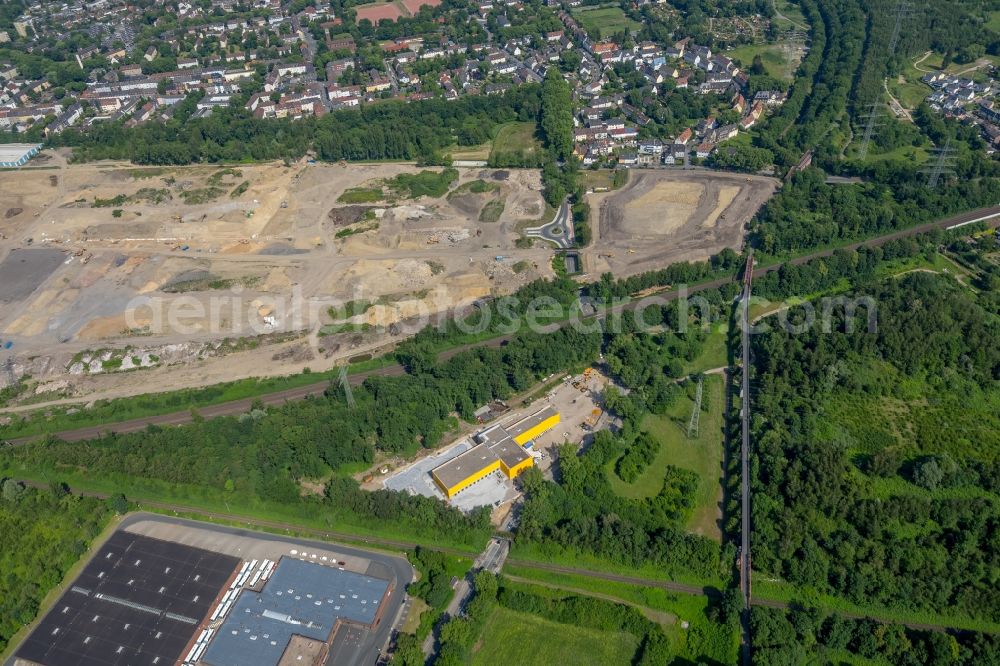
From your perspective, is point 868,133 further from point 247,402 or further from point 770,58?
point 247,402

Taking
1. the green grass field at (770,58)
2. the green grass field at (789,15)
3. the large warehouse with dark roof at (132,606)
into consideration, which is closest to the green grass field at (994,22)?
the green grass field at (789,15)

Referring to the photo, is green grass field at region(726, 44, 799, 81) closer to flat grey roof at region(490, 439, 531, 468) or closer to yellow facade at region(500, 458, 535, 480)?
flat grey roof at region(490, 439, 531, 468)

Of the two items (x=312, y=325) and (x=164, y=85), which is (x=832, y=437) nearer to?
(x=312, y=325)

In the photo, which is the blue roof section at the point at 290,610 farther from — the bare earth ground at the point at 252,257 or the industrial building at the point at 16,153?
the industrial building at the point at 16,153

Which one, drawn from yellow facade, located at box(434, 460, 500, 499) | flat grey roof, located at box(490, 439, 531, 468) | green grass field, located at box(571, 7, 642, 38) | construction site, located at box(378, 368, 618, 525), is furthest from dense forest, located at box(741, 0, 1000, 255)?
yellow facade, located at box(434, 460, 500, 499)

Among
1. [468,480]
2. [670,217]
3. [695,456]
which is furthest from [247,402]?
[670,217]
